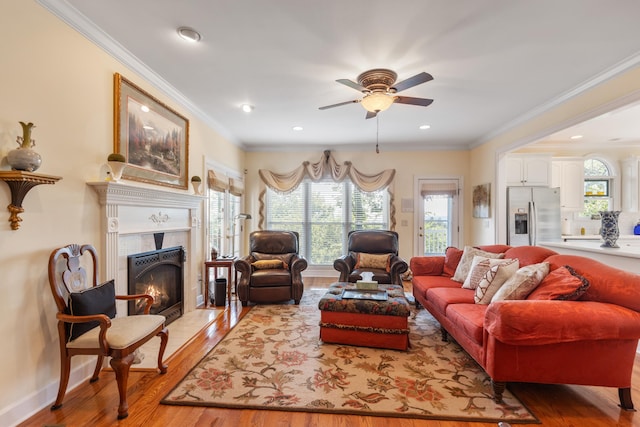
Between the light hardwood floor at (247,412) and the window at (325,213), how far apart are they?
3998 mm

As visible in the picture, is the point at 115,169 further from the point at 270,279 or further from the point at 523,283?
the point at 523,283

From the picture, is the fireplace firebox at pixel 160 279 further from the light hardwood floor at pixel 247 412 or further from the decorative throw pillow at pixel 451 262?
the decorative throw pillow at pixel 451 262

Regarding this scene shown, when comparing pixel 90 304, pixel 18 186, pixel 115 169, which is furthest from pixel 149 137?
pixel 90 304

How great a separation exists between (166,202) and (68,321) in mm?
1572

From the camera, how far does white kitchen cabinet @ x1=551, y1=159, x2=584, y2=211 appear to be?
546cm

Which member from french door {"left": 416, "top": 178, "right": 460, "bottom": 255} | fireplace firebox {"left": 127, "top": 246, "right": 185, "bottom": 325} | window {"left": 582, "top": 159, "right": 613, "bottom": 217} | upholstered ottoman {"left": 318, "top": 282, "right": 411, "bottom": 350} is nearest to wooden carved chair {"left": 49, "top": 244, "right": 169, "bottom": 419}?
fireplace firebox {"left": 127, "top": 246, "right": 185, "bottom": 325}

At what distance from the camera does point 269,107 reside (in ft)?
12.9

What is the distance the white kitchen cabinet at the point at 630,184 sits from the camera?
18.1 feet

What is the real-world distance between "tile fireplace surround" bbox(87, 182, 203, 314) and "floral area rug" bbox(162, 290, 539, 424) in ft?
3.56

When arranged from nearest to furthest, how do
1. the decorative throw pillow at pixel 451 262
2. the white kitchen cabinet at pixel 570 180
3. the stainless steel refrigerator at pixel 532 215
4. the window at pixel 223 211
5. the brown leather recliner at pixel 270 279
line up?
the decorative throw pillow at pixel 451 262, the brown leather recliner at pixel 270 279, the window at pixel 223 211, the stainless steel refrigerator at pixel 532 215, the white kitchen cabinet at pixel 570 180

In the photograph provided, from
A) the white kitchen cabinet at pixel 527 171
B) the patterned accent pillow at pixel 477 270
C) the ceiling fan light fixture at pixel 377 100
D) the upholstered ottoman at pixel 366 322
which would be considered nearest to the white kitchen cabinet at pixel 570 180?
the white kitchen cabinet at pixel 527 171

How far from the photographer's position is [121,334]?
1938 mm

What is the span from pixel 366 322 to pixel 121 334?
1943 mm

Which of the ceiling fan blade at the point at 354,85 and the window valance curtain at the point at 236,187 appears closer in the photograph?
the ceiling fan blade at the point at 354,85
